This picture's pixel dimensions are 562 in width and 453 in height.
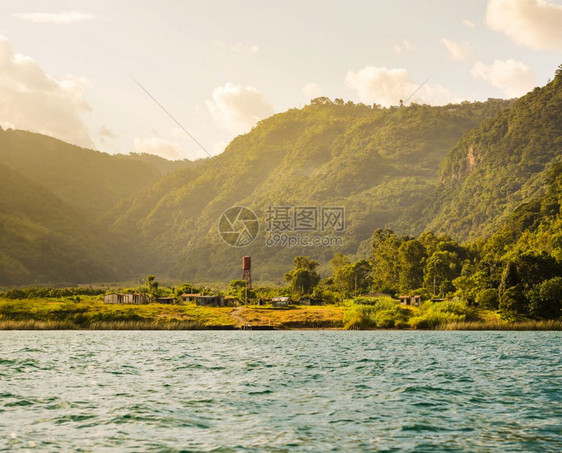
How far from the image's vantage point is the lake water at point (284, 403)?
2875 centimetres

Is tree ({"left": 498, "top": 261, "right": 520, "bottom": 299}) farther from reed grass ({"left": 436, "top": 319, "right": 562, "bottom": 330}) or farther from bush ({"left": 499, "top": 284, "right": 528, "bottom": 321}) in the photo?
reed grass ({"left": 436, "top": 319, "right": 562, "bottom": 330})

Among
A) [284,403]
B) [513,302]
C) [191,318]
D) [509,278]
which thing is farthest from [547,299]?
[284,403]

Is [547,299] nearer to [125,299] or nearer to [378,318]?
[378,318]

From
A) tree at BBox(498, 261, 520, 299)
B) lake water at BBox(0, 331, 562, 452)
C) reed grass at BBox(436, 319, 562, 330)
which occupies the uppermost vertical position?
tree at BBox(498, 261, 520, 299)

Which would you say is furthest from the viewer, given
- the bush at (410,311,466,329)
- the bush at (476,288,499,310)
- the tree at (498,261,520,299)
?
the bush at (476,288,499,310)

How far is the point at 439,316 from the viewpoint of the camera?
15262cm

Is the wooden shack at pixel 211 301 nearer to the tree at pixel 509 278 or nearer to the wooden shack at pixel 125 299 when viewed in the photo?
the wooden shack at pixel 125 299

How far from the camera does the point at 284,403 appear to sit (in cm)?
3956

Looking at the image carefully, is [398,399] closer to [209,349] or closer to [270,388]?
[270,388]

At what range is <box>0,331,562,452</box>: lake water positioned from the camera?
94.3ft

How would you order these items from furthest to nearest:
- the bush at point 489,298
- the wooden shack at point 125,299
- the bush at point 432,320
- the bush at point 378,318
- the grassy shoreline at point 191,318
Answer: the wooden shack at point 125,299
the grassy shoreline at point 191,318
the bush at point 378,318
the bush at point 489,298
the bush at point 432,320

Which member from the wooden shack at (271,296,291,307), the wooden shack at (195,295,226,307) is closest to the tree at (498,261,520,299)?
the wooden shack at (271,296,291,307)

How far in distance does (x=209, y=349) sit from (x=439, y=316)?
7972 centimetres

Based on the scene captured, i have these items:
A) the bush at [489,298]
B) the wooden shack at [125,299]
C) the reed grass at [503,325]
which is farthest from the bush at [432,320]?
the wooden shack at [125,299]
